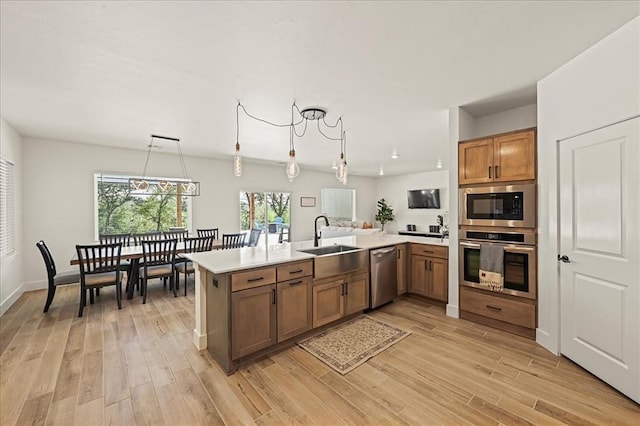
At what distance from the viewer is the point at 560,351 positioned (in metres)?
2.49

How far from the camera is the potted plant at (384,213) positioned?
10.3 meters

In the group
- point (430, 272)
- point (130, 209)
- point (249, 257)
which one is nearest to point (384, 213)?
point (430, 272)

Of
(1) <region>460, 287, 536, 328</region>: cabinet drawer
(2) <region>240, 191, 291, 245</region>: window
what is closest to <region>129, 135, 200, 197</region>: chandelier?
(2) <region>240, 191, 291, 245</region>: window

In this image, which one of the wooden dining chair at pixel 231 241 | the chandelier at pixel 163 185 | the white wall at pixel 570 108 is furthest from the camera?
the wooden dining chair at pixel 231 241

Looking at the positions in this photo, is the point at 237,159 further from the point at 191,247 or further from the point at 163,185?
the point at 163,185

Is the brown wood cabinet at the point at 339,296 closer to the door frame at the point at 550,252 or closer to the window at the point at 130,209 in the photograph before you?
the door frame at the point at 550,252

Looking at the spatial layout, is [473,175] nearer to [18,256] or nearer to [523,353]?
[523,353]

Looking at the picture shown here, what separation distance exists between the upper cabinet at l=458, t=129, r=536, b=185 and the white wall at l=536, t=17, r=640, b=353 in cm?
12

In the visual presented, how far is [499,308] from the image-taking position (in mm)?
3010

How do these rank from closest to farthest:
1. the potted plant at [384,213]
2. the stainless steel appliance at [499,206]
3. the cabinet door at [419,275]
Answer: the stainless steel appliance at [499,206] < the cabinet door at [419,275] < the potted plant at [384,213]

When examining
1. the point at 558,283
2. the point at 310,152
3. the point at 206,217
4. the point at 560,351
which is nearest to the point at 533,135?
the point at 558,283

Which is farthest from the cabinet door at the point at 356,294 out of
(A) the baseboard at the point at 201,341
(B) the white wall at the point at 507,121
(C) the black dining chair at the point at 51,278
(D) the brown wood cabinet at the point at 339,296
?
(C) the black dining chair at the point at 51,278

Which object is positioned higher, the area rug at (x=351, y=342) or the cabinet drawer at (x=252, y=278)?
the cabinet drawer at (x=252, y=278)

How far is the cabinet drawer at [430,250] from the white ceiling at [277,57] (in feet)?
5.89
